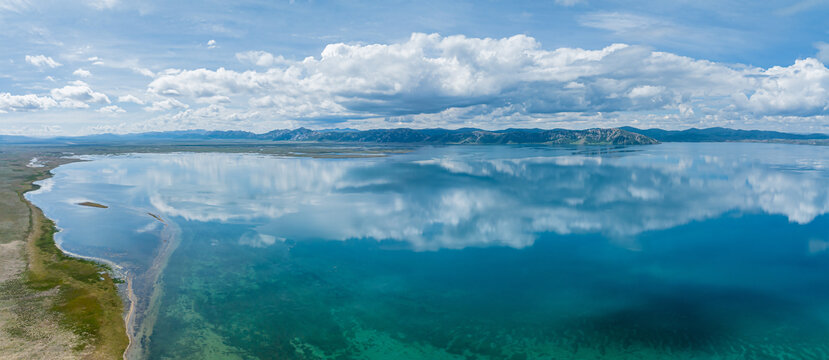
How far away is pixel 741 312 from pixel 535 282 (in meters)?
13.4

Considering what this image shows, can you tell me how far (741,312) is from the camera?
26625 mm

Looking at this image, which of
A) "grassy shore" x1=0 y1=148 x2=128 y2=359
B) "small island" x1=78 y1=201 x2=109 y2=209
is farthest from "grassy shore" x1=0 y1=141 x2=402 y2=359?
"small island" x1=78 y1=201 x2=109 y2=209

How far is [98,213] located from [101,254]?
24.6 metres

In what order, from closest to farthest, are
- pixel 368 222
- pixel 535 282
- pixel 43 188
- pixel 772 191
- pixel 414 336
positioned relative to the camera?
pixel 414 336
pixel 535 282
pixel 368 222
pixel 772 191
pixel 43 188

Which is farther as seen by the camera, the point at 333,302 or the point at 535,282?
the point at 535,282

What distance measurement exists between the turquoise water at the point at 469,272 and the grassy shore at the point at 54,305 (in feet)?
6.43

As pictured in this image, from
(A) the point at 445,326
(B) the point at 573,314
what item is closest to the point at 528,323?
(B) the point at 573,314

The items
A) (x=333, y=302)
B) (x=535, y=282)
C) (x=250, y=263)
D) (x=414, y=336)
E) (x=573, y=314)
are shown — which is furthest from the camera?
(x=250, y=263)

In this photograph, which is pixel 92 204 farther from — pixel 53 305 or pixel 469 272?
pixel 469 272

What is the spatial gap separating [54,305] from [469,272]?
1198 inches

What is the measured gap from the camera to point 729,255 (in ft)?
126

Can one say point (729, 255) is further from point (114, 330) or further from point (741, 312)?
point (114, 330)

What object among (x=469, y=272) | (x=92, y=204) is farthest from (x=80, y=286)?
(x=92, y=204)

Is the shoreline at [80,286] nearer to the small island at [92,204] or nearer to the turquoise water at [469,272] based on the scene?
the turquoise water at [469,272]
